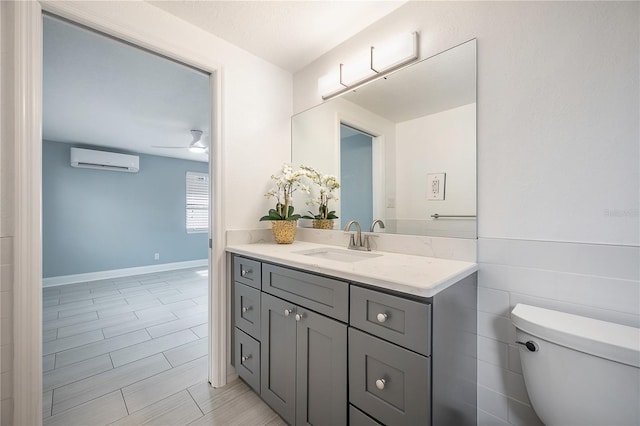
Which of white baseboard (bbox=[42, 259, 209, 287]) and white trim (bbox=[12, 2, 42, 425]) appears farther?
white baseboard (bbox=[42, 259, 209, 287])

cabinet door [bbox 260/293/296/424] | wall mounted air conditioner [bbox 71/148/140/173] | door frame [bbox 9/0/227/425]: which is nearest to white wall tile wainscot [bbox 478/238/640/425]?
cabinet door [bbox 260/293/296/424]

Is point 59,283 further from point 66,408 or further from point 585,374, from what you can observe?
point 585,374

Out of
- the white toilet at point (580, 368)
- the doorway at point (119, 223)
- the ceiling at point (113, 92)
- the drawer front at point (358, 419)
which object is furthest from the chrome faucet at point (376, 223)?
the ceiling at point (113, 92)

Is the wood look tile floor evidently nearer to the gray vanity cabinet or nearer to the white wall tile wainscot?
the gray vanity cabinet

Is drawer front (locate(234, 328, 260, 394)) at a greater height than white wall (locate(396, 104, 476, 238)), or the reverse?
white wall (locate(396, 104, 476, 238))

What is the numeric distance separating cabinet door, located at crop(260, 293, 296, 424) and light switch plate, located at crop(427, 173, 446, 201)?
3.10 ft

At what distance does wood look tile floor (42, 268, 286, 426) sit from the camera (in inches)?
59.8

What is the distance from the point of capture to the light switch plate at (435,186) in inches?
56.0

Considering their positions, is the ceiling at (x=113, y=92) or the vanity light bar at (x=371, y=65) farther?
the ceiling at (x=113, y=92)

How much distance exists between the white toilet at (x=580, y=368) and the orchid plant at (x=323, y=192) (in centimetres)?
130

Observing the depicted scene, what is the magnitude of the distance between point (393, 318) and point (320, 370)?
0.48 m

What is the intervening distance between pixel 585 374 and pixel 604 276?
36 centimetres

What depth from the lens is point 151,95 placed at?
265 centimetres

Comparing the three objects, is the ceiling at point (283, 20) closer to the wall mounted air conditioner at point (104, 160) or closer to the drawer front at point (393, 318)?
the drawer front at point (393, 318)
